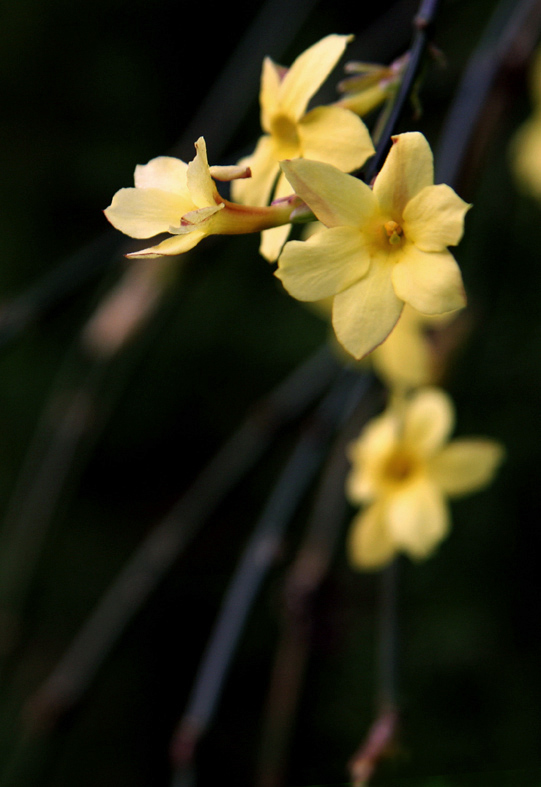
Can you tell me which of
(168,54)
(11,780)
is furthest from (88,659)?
(168,54)

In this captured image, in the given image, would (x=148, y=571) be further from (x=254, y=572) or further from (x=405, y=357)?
(x=405, y=357)

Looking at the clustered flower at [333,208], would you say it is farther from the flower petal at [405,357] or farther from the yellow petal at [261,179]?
the flower petal at [405,357]

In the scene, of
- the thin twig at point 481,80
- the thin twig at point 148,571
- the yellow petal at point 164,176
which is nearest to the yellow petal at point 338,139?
the yellow petal at point 164,176

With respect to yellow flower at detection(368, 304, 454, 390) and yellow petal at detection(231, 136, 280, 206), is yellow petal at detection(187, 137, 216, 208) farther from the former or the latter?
yellow flower at detection(368, 304, 454, 390)

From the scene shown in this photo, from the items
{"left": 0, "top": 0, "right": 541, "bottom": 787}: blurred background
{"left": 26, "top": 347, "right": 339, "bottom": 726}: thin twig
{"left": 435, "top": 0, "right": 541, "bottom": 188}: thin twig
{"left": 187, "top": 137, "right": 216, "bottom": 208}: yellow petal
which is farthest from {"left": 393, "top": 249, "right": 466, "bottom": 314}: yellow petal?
{"left": 0, "top": 0, "right": 541, "bottom": 787}: blurred background

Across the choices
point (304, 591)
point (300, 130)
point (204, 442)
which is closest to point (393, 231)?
point (300, 130)

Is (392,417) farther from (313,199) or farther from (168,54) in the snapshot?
(168,54)

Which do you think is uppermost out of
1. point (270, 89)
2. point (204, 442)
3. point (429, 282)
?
point (270, 89)
